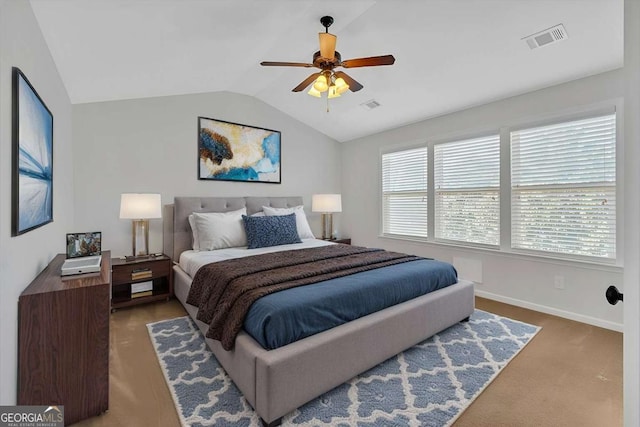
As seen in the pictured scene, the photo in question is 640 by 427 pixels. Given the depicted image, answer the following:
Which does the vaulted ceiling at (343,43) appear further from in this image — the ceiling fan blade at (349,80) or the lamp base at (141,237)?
the lamp base at (141,237)

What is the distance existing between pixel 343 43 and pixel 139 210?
105 inches

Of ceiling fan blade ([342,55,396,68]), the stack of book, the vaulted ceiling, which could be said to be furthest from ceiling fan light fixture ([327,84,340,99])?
the stack of book

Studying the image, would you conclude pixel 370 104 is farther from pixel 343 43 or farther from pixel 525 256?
pixel 525 256

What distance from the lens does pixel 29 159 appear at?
1556mm

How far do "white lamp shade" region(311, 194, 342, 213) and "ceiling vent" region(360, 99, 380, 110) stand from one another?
54.7 inches

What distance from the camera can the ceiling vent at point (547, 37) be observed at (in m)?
2.29

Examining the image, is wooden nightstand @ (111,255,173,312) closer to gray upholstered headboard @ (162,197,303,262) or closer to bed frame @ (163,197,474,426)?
gray upholstered headboard @ (162,197,303,262)

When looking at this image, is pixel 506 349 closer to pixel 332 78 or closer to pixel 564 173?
pixel 564 173

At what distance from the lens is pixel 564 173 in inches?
116

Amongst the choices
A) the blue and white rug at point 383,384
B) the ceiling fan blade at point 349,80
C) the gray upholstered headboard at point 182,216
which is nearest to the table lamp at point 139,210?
the gray upholstered headboard at point 182,216

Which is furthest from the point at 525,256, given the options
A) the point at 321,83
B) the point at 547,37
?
the point at 321,83

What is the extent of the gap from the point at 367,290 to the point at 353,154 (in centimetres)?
351

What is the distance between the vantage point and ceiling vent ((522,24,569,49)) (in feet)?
7.51

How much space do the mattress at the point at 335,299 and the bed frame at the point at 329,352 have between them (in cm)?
5
